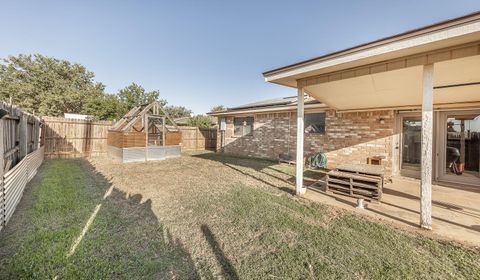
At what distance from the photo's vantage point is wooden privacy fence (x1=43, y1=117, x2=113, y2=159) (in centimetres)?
1008

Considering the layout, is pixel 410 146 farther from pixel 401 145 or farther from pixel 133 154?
pixel 133 154

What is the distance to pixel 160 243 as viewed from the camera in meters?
2.75

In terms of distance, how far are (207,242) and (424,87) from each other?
13.6 feet

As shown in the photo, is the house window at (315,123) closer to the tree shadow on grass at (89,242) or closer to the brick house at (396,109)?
the brick house at (396,109)

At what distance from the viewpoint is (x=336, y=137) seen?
859cm

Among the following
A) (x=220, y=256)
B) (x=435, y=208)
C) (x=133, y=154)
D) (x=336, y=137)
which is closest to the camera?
(x=220, y=256)

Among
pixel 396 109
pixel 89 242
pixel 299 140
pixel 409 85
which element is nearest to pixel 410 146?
pixel 396 109

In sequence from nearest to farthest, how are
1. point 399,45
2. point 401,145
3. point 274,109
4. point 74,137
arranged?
1. point 399,45
2. point 401,145
3. point 274,109
4. point 74,137

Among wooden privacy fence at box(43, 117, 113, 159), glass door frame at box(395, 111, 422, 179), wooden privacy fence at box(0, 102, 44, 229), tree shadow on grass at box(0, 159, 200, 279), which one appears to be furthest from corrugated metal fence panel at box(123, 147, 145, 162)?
glass door frame at box(395, 111, 422, 179)

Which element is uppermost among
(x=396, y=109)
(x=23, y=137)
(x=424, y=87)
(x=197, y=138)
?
(x=396, y=109)

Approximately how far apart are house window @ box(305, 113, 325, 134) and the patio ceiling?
10.4 feet

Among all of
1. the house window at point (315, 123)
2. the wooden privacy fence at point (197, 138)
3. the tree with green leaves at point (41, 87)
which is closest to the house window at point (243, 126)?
the house window at point (315, 123)

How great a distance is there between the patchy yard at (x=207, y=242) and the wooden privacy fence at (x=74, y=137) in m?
7.28

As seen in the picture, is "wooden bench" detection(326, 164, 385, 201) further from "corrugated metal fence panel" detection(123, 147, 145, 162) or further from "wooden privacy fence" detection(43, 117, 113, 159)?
"wooden privacy fence" detection(43, 117, 113, 159)
